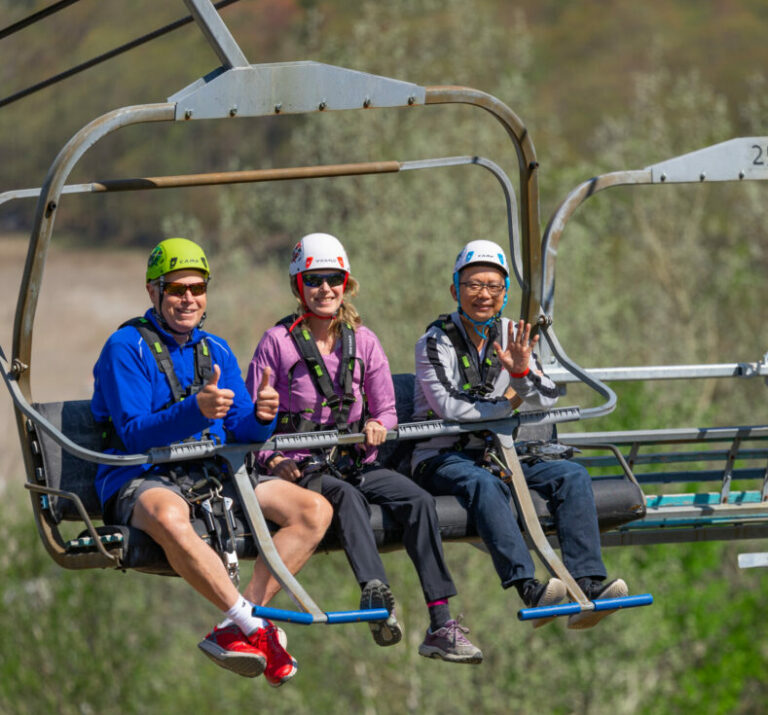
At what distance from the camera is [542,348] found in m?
6.79

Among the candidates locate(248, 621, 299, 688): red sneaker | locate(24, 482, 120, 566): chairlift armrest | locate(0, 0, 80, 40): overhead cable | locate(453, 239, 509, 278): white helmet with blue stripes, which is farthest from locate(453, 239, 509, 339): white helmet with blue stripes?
locate(0, 0, 80, 40): overhead cable

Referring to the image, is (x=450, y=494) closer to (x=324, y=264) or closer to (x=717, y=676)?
(x=324, y=264)

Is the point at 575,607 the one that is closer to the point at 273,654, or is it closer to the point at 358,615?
the point at 358,615

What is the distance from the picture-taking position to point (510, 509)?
5.78 metres

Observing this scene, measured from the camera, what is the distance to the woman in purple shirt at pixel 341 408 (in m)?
5.57

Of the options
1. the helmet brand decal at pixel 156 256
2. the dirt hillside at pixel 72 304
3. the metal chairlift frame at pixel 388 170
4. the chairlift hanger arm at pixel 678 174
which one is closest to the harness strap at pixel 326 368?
the metal chairlift frame at pixel 388 170

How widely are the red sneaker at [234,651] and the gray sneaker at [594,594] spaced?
126 cm

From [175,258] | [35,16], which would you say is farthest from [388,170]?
[35,16]

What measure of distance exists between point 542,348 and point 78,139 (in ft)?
8.31

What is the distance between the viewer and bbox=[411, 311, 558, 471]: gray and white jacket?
230 inches

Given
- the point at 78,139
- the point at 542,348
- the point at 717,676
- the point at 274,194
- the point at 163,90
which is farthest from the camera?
the point at 163,90

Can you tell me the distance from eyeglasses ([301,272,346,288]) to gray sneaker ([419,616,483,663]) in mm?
1432

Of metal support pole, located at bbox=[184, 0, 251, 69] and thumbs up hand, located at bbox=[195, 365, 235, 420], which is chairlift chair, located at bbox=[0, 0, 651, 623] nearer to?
metal support pole, located at bbox=[184, 0, 251, 69]

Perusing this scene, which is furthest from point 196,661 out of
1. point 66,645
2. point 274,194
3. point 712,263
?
point 712,263
